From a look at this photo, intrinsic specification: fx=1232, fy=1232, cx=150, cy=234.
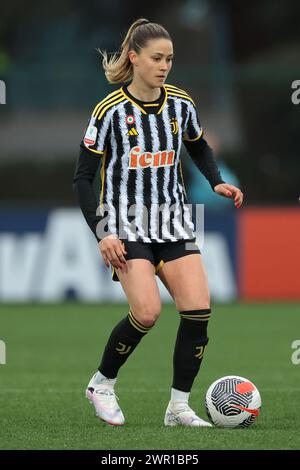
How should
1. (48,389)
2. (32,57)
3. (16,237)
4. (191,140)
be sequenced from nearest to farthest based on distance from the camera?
(191,140), (48,389), (16,237), (32,57)

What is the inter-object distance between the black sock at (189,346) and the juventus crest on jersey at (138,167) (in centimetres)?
48

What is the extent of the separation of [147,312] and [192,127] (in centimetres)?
119

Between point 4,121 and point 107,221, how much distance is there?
11.9 m

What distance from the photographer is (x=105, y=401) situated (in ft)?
23.6

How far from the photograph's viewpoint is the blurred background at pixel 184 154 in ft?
53.5

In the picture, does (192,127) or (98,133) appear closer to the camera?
(98,133)

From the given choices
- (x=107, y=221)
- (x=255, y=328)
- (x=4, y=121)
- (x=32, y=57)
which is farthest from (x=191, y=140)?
(x=32, y=57)

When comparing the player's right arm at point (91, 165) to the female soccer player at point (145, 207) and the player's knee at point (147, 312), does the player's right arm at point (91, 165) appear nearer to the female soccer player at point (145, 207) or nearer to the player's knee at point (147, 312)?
the female soccer player at point (145, 207)

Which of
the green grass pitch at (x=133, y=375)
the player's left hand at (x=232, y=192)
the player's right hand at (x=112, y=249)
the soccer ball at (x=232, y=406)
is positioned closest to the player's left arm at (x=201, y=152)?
the player's left hand at (x=232, y=192)

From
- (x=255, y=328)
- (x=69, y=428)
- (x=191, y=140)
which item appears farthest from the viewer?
(x=255, y=328)

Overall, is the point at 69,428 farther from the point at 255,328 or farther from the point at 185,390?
the point at 255,328

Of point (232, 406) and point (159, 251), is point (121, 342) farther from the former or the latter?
point (232, 406)

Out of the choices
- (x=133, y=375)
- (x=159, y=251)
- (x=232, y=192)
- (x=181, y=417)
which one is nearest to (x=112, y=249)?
(x=159, y=251)

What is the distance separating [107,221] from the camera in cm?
710
